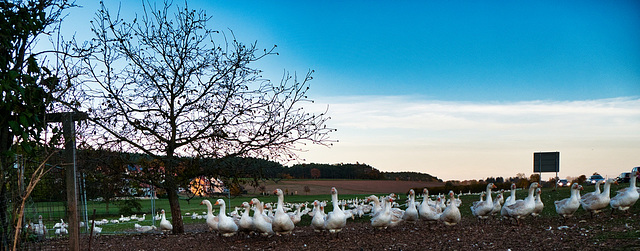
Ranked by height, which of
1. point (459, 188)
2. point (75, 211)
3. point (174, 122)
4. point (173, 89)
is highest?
point (173, 89)

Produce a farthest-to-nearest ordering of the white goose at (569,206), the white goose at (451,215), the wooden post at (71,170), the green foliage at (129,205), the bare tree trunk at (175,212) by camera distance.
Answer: the green foliage at (129,205) < the bare tree trunk at (175,212) < the white goose at (451,215) < the white goose at (569,206) < the wooden post at (71,170)

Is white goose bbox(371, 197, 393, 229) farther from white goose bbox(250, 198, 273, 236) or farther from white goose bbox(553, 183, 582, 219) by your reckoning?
white goose bbox(553, 183, 582, 219)

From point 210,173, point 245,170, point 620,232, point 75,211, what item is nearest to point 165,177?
point 210,173

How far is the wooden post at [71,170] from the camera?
8.49 metres

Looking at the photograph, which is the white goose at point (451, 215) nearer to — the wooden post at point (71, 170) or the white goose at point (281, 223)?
the white goose at point (281, 223)

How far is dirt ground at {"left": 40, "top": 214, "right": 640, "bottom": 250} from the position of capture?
1100 centimetres

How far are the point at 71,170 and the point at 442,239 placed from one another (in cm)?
864

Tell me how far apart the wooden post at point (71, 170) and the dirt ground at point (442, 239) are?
154 centimetres

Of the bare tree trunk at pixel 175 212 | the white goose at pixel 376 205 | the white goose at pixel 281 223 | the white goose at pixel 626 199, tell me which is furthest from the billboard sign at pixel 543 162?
the bare tree trunk at pixel 175 212

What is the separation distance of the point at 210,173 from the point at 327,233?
4027 millimetres

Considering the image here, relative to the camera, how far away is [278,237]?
50.5ft

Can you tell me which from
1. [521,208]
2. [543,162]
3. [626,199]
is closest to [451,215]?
[521,208]

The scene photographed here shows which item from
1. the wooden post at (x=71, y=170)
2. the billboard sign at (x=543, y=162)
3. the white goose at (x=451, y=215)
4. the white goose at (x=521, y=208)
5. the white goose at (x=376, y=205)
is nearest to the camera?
the wooden post at (x=71, y=170)

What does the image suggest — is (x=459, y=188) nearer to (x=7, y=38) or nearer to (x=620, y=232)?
(x=620, y=232)
